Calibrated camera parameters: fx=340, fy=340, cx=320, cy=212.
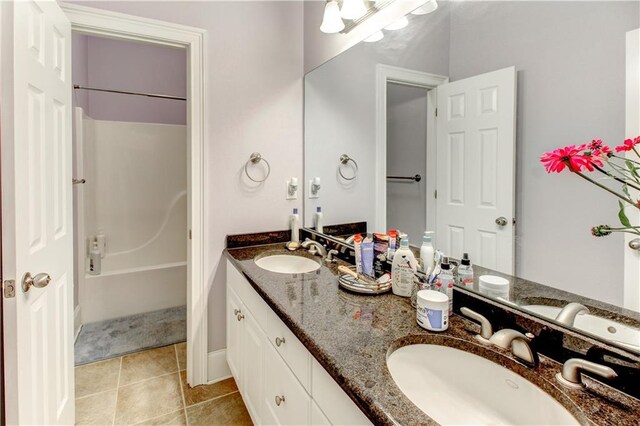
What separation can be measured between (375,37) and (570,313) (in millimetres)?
1369

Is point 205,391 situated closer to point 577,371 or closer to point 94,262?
point 94,262

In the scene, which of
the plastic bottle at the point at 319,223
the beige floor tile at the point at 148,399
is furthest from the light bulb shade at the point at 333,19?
the beige floor tile at the point at 148,399

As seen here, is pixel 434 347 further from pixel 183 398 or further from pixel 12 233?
pixel 183 398

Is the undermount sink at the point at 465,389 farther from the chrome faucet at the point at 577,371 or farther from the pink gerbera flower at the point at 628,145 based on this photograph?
the pink gerbera flower at the point at 628,145

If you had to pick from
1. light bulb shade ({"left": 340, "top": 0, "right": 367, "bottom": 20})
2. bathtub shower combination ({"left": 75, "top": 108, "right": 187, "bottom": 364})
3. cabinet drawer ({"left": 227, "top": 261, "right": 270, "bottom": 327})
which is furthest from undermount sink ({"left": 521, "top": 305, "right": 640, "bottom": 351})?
bathtub shower combination ({"left": 75, "top": 108, "right": 187, "bottom": 364})

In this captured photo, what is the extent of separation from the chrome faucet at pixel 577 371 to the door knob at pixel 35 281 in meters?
1.54

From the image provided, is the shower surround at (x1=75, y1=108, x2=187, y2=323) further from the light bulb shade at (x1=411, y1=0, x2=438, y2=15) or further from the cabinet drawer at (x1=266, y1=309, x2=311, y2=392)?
the light bulb shade at (x1=411, y1=0, x2=438, y2=15)

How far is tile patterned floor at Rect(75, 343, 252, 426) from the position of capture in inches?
68.4

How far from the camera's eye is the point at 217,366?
2072 millimetres

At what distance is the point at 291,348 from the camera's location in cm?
107

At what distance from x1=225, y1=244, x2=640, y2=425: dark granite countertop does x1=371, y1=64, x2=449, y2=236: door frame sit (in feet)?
1.31

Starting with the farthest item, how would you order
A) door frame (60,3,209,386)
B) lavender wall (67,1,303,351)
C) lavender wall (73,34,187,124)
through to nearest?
lavender wall (73,34,187,124) → lavender wall (67,1,303,351) → door frame (60,3,209,386)

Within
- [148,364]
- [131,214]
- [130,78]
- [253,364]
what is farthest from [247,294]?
[130,78]

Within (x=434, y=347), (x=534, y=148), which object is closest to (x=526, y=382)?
(x=434, y=347)
